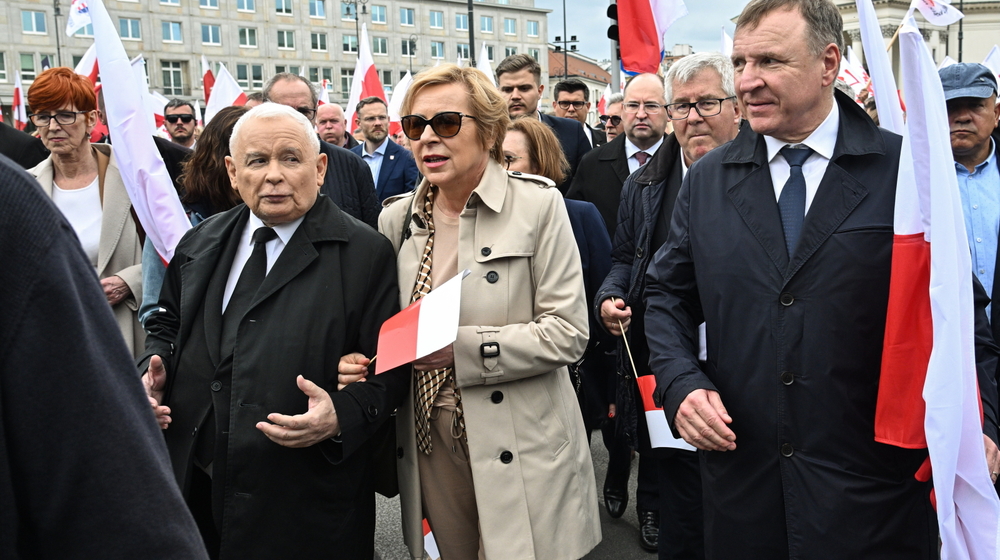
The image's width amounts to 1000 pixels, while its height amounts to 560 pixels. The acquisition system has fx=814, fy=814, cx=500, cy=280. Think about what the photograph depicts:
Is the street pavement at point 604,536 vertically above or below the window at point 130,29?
below

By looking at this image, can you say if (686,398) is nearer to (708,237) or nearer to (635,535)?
(708,237)

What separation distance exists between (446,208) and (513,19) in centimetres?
7786

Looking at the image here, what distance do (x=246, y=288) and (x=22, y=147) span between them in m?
3.55

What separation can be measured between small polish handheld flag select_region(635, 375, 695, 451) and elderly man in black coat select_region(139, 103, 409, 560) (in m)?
0.84

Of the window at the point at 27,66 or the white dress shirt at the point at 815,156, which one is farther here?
the window at the point at 27,66

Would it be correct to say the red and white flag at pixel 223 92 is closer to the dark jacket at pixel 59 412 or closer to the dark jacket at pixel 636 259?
the dark jacket at pixel 636 259

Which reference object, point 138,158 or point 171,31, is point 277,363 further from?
point 171,31

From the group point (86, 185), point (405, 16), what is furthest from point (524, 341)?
point (405, 16)

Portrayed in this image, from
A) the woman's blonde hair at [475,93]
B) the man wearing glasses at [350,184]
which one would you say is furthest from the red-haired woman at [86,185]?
the woman's blonde hair at [475,93]

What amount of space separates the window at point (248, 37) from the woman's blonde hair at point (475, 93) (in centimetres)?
6695

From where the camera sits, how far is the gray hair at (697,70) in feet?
12.5

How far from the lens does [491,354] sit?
106 inches

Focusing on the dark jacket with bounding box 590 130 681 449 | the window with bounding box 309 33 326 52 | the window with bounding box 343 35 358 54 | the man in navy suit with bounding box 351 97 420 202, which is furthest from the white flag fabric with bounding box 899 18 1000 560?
the window with bounding box 343 35 358 54

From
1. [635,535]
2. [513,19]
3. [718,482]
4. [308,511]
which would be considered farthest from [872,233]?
[513,19]
